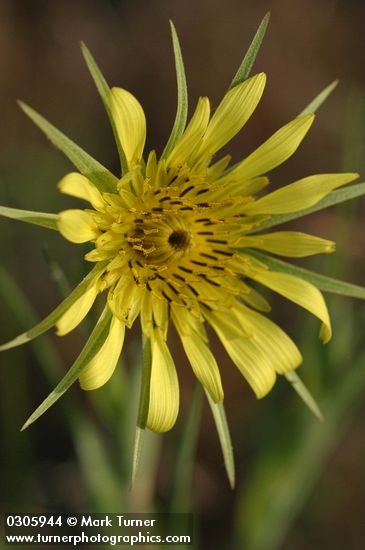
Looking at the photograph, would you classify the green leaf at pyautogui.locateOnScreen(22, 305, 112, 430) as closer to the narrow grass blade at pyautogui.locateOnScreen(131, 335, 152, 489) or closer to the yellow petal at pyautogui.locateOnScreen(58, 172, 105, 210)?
the narrow grass blade at pyautogui.locateOnScreen(131, 335, 152, 489)

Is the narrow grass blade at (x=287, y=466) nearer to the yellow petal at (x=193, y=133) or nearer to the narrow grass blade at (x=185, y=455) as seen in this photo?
the narrow grass blade at (x=185, y=455)

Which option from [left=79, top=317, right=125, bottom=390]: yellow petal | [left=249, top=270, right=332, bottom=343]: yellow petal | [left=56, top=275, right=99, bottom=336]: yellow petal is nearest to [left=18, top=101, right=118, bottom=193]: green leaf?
[left=56, top=275, right=99, bottom=336]: yellow petal

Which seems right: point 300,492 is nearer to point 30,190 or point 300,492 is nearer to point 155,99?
point 30,190

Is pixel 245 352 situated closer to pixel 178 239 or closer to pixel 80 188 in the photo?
pixel 178 239

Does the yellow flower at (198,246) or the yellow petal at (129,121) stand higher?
the yellow petal at (129,121)

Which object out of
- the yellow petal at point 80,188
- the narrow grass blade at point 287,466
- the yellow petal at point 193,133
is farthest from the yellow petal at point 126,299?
the narrow grass blade at point 287,466

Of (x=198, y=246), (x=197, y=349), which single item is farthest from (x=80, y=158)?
(x=197, y=349)

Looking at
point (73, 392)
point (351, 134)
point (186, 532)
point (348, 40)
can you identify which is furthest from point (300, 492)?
point (348, 40)
